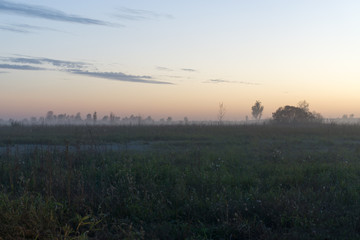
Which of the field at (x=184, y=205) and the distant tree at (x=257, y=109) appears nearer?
the field at (x=184, y=205)

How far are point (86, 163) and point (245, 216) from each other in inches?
208

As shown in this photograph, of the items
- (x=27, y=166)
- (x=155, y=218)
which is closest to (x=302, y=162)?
(x=155, y=218)

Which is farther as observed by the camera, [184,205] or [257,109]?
[257,109]

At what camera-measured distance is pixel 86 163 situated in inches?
350

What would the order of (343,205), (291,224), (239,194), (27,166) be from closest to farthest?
(291,224), (343,205), (239,194), (27,166)

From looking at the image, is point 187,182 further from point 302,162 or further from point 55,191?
point 302,162

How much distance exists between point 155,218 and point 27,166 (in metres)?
4.87

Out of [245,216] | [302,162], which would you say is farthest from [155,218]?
[302,162]

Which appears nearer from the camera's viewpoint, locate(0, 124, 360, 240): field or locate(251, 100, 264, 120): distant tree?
Result: locate(0, 124, 360, 240): field

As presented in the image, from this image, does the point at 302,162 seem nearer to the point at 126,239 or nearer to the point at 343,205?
the point at 343,205

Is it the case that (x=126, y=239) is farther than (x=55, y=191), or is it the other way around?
(x=55, y=191)

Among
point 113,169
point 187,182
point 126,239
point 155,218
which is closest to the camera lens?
point 126,239

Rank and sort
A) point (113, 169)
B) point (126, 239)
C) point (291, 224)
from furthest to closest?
point (113, 169) → point (291, 224) → point (126, 239)

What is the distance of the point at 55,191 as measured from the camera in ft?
18.6
